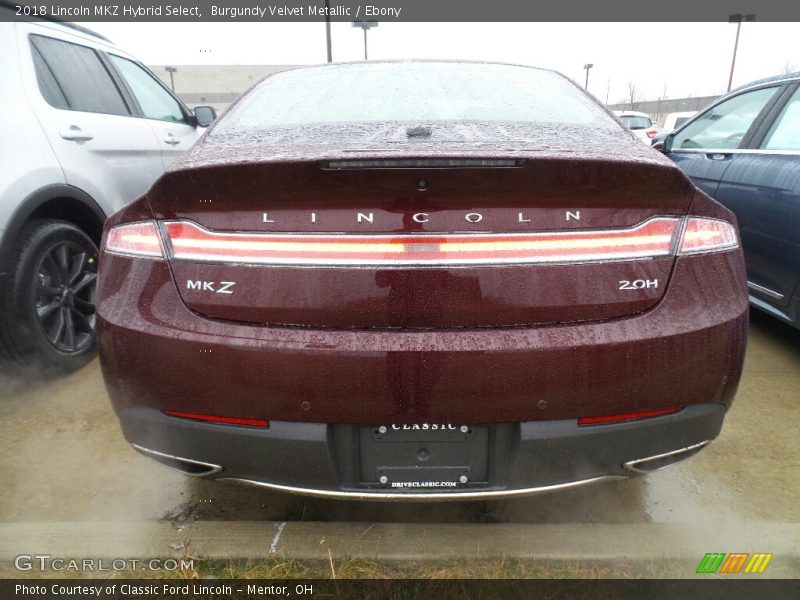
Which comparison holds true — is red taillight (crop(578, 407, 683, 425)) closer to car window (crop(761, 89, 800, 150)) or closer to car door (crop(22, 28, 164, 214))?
car window (crop(761, 89, 800, 150))

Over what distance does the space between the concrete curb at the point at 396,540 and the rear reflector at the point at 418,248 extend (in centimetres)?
96

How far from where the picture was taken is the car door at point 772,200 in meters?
2.94

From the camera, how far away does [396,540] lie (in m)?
1.79

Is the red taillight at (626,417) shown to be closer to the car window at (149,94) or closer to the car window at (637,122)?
the car window at (149,94)

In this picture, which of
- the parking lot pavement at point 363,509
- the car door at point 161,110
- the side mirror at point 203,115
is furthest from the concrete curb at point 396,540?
the side mirror at point 203,115

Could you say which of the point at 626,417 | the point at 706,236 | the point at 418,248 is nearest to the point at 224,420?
the point at 418,248

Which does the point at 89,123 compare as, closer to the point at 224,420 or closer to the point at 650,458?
the point at 224,420

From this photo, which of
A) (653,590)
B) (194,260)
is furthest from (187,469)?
(653,590)

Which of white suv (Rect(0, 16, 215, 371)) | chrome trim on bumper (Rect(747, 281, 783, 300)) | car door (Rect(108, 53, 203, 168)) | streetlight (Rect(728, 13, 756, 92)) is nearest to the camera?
white suv (Rect(0, 16, 215, 371))

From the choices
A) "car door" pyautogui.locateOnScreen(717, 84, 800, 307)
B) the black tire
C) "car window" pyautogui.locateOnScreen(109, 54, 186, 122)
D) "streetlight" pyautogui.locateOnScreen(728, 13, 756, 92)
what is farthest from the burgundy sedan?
"streetlight" pyautogui.locateOnScreen(728, 13, 756, 92)

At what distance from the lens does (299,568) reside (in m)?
1.72

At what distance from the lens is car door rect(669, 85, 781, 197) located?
11.8 feet

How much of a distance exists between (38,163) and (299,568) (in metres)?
2.30
